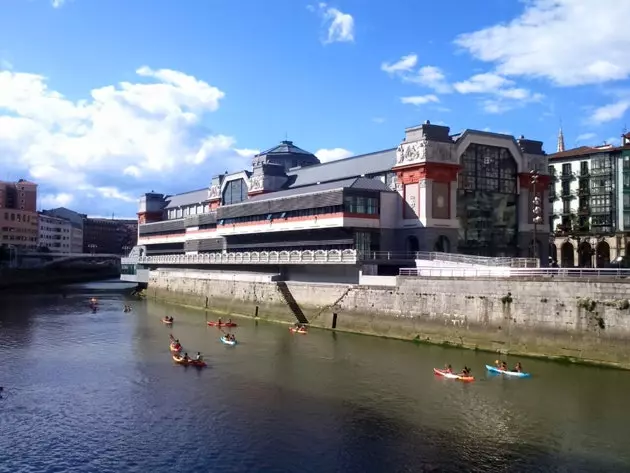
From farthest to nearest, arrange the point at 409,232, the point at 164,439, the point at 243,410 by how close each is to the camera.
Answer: the point at 409,232
the point at 243,410
the point at 164,439

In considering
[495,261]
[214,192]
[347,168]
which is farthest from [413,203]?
[214,192]

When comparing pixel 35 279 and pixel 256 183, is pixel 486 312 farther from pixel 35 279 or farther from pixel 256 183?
pixel 35 279

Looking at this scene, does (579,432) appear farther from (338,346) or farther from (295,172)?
(295,172)

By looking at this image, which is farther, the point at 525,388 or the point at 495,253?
the point at 495,253

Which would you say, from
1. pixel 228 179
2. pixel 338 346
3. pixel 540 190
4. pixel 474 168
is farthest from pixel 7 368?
pixel 228 179

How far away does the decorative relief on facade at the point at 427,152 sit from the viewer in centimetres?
7681

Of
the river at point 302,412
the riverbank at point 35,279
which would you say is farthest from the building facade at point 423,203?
the riverbank at point 35,279

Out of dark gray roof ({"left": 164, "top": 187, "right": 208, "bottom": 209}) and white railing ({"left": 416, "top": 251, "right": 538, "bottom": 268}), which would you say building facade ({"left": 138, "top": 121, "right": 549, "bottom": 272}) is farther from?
dark gray roof ({"left": 164, "top": 187, "right": 208, "bottom": 209})

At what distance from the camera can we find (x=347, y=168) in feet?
314

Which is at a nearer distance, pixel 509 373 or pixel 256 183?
pixel 509 373

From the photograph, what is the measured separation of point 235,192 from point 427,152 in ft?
175

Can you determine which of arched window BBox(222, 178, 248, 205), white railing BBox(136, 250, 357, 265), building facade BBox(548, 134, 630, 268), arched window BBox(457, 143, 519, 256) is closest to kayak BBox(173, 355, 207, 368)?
white railing BBox(136, 250, 357, 265)

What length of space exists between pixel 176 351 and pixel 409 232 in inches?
1371

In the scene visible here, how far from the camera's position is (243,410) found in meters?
37.5
